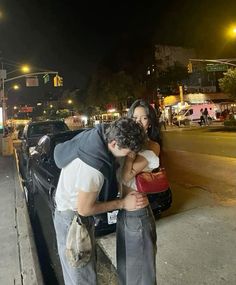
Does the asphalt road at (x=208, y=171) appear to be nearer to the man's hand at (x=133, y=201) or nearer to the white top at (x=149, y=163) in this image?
the white top at (x=149, y=163)

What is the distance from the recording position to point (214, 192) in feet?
25.0

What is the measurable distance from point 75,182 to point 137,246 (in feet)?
2.10

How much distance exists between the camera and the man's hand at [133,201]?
256cm

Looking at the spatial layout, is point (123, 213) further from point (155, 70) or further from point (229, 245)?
point (155, 70)

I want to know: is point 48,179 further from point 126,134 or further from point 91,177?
point 126,134

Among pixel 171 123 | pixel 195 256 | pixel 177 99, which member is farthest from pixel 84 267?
pixel 177 99

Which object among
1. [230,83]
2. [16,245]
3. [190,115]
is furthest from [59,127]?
[190,115]

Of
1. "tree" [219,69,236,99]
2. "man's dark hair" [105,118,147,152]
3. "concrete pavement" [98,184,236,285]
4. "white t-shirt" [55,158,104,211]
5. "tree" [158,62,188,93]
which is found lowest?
"concrete pavement" [98,184,236,285]

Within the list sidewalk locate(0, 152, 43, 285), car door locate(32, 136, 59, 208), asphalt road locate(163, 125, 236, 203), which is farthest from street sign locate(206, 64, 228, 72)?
car door locate(32, 136, 59, 208)

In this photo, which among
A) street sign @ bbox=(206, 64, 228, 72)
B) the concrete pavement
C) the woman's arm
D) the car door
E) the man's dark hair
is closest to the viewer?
the man's dark hair

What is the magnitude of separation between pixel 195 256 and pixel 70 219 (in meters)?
2.30

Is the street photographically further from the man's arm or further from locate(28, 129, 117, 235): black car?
the man's arm

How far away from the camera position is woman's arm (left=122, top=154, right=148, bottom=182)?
2557 mm

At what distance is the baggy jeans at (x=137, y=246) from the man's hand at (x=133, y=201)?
1.7 inches
